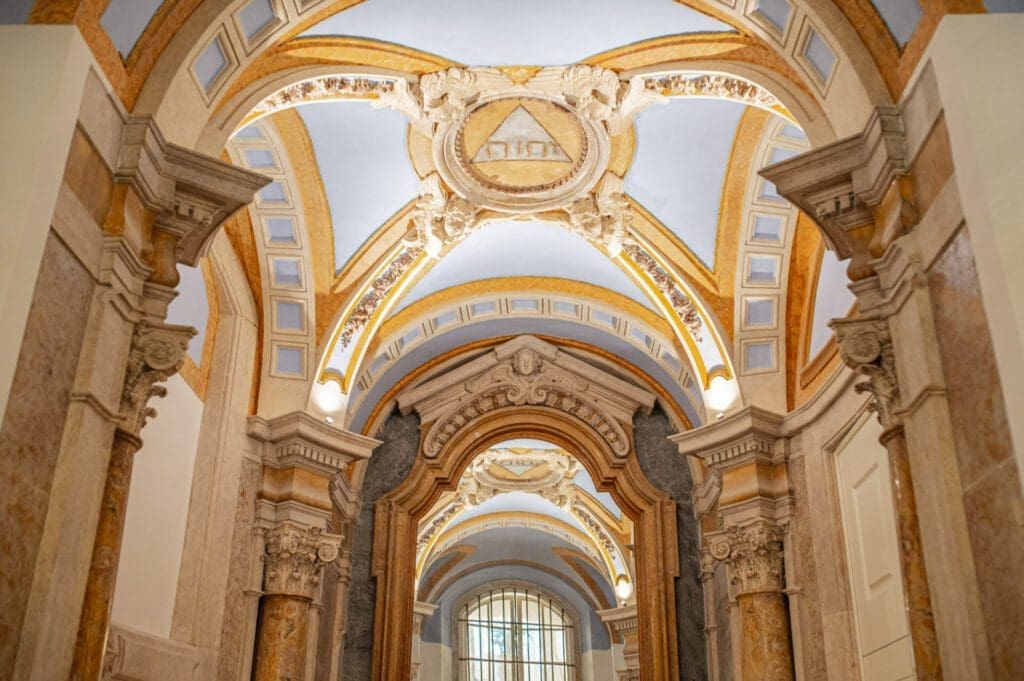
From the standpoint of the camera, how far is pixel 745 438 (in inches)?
383

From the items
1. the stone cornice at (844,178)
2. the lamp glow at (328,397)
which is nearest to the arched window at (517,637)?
the lamp glow at (328,397)

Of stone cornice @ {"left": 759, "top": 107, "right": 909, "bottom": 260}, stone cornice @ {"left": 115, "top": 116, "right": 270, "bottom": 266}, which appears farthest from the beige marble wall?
stone cornice @ {"left": 759, "top": 107, "right": 909, "bottom": 260}

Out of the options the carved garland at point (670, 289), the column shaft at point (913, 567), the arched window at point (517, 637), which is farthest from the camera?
the arched window at point (517, 637)

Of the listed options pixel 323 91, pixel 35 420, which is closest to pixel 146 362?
pixel 35 420

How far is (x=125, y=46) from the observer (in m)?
5.74

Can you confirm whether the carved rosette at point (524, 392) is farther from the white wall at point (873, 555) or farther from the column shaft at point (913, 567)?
the column shaft at point (913, 567)

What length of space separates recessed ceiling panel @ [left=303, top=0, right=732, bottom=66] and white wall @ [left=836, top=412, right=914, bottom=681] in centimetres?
337

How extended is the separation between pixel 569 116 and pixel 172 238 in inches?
153

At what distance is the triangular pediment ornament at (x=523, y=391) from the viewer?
42.8 ft

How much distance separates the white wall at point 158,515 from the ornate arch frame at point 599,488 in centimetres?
391

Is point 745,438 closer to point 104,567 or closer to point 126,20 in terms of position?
point 104,567

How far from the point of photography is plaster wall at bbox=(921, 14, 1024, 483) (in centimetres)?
437

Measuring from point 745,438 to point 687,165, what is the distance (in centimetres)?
258

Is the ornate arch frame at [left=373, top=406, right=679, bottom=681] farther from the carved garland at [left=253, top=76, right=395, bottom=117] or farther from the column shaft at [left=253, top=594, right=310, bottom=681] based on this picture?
the carved garland at [left=253, top=76, right=395, bottom=117]
